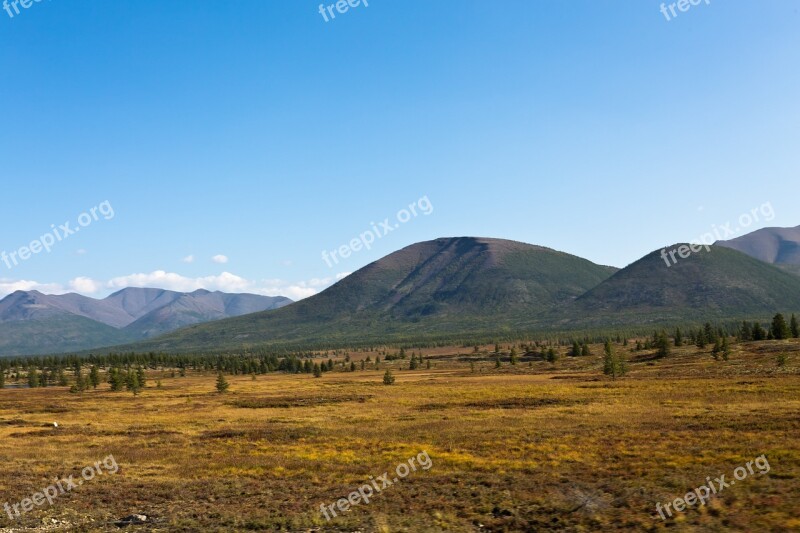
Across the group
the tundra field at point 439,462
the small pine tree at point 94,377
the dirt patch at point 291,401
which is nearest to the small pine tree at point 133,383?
the small pine tree at point 94,377

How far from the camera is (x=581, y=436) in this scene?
41844 mm

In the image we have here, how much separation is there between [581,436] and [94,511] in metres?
32.2

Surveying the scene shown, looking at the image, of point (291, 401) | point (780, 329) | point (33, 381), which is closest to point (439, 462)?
point (291, 401)

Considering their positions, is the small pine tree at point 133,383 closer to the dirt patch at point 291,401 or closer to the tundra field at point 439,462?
the dirt patch at point 291,401

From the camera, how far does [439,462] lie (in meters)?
35.4

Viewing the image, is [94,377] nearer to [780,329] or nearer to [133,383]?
[133,383]

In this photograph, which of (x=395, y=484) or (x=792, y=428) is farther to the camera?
(x=792, y=428)

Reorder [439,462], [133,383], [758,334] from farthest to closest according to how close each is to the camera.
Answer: [758,334] < [133,383] < [439,462]

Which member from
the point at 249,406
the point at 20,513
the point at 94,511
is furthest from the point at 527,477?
the point at 249,406

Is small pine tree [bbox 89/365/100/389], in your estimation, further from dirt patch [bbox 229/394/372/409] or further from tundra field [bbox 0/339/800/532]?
tundra field [bbox 0/339/800/532]

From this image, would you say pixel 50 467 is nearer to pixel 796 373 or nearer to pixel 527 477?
pixel 527 477

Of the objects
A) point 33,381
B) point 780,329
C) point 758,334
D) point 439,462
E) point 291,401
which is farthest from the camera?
point 33,381

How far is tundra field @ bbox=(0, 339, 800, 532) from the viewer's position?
23766 mm

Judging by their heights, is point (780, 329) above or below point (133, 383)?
below
